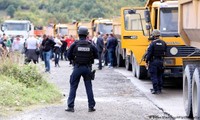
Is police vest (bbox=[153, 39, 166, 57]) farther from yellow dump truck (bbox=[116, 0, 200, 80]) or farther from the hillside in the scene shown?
A: the hillside

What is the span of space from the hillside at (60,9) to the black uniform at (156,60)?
208 feet

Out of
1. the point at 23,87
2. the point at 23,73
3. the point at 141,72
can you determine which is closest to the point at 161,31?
the point at 141,72

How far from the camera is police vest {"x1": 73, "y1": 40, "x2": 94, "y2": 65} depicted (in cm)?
1132

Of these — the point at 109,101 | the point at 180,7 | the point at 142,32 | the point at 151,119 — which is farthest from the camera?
the point at 142,32

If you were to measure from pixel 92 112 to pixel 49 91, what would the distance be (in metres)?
2.50

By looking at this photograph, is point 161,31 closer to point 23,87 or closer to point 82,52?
point 23,87

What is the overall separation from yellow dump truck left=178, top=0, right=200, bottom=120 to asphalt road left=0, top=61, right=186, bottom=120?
22.7 inches

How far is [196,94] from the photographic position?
33.9 ft

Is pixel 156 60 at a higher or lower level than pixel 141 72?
higher

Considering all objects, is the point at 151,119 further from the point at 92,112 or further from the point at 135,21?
the point at 135,21

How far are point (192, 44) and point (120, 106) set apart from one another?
233cm

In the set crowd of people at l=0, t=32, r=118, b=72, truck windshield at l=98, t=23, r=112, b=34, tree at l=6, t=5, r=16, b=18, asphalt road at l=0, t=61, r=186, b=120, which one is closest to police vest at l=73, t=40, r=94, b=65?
asphalt road at l=0, t=61, r=186, b=120

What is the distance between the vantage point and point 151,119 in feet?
35.1

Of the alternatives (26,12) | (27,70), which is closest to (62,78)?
(27,70)
